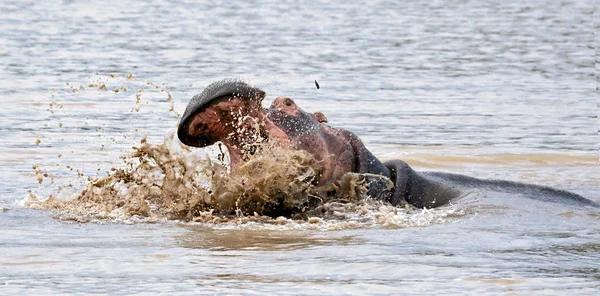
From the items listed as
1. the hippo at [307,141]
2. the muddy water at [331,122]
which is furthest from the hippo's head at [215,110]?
the muddy water at [331,122]

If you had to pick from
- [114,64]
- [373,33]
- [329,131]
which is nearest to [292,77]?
[114,64]

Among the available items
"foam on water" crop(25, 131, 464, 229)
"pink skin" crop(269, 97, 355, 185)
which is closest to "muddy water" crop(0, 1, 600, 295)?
"foam on water" crop(25, 131, 464, 229)

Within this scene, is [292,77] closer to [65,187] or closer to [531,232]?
[65,187]

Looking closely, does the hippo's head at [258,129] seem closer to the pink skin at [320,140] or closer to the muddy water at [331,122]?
the pink skin at [320,140]

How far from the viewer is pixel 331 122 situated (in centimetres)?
1112

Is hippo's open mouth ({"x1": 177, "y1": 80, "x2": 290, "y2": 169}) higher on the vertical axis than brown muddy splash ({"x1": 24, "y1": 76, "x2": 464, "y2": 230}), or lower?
higher

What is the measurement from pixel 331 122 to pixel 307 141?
4872 millimetres

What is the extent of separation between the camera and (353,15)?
990 inches

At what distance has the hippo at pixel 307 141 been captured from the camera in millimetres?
5934

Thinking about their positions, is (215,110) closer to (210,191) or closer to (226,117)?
(226,117)

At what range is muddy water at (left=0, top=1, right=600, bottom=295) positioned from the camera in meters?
5.10

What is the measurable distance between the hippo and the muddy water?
0.16 meters

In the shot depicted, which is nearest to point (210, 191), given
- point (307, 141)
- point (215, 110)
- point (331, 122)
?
point (307, 141)

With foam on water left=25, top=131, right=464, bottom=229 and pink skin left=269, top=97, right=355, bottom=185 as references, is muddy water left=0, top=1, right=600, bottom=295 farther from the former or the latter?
pink skin left=269, top=97, right=355, bottom=185
